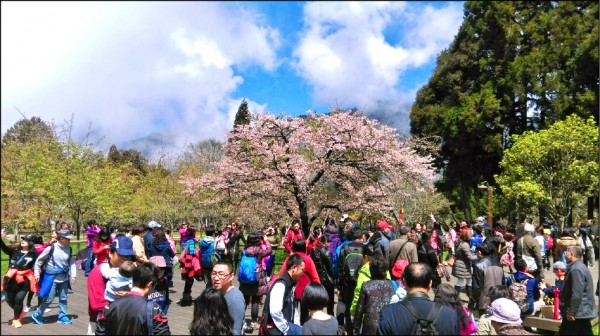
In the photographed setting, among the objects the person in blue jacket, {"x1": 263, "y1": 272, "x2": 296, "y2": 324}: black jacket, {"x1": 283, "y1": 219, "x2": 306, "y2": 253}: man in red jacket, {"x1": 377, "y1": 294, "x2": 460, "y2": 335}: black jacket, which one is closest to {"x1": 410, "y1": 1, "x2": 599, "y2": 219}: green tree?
{"x1": 283, "y1": 219, "x2": 306, "y2": 253}: man in red jacket

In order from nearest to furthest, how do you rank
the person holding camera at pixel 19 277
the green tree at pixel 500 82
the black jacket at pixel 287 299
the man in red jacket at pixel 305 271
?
the black jacket at pixel 287 299 → the man in red jacket at pixel 305 271 → the person holding camera at pixel 19 277 → the green tree at pixel 500 82

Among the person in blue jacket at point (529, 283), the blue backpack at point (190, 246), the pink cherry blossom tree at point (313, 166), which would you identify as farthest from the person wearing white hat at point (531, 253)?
the pink cherry blossom tree at point (313, 166)

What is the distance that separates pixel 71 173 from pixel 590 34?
1017 inches

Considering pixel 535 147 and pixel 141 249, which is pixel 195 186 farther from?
pixel 535 147

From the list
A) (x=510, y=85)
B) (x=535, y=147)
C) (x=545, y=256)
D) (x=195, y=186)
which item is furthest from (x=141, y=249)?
A: (x=510, y=85)

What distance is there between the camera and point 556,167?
22.6 m

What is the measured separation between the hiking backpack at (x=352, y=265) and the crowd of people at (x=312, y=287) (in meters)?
0.01

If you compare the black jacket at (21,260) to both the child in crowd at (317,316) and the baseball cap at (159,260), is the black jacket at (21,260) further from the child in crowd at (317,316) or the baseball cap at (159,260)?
the child in crowd at (317,316)

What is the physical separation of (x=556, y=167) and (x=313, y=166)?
507 inches

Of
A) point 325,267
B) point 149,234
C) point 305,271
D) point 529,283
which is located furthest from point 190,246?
point 529,283

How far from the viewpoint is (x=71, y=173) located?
1495 cm

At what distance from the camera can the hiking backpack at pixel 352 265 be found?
6715 mm

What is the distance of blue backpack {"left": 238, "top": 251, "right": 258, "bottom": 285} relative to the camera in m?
7.33

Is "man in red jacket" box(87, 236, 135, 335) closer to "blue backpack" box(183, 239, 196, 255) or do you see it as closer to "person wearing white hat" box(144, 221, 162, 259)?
"person wearing white hat" box(144, 221, 162, 259)
